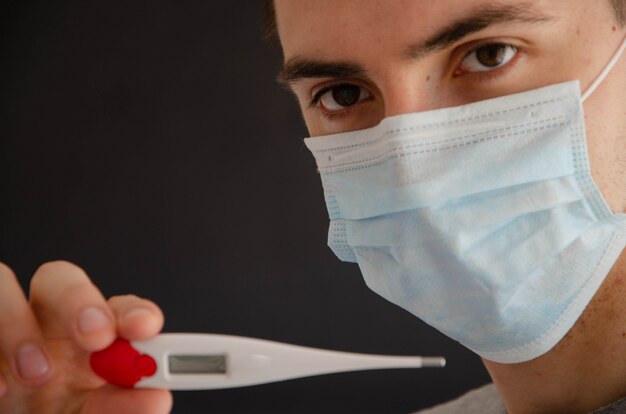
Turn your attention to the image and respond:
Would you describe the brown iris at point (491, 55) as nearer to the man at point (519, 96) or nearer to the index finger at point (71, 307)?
the man at point (519, 96)

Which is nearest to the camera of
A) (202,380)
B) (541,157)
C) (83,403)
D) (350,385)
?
(202,380)

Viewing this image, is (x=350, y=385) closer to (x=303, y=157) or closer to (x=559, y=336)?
(x=303, y=157)

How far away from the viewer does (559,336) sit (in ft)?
3.99

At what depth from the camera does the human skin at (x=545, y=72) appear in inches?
47.8

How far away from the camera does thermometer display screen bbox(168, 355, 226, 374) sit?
0.90m

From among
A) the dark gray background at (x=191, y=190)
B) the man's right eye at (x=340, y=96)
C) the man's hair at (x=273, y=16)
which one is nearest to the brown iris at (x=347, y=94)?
the man's right eye at (x=340, y=96)

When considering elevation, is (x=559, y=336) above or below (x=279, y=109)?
below

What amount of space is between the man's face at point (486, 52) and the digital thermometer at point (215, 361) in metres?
0.49

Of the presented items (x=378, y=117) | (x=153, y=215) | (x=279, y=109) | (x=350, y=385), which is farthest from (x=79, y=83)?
(x=378, y=117)

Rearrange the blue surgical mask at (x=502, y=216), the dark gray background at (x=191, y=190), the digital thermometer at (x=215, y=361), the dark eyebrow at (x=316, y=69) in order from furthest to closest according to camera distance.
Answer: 1. the dark gray background at (x=191, y=190)
2. the dark eyebrow at (x=316, y=69)
3. the blue surgical mask at (x=502, y=216)
4. the digital thermometer at (x=215, y=361)

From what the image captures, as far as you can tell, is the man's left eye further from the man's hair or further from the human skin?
the man's hair

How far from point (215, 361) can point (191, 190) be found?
125 inches

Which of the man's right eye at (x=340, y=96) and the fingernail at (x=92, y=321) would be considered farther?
the man's right eye at (x=340, y=96)

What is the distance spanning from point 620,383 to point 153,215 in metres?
3.15
